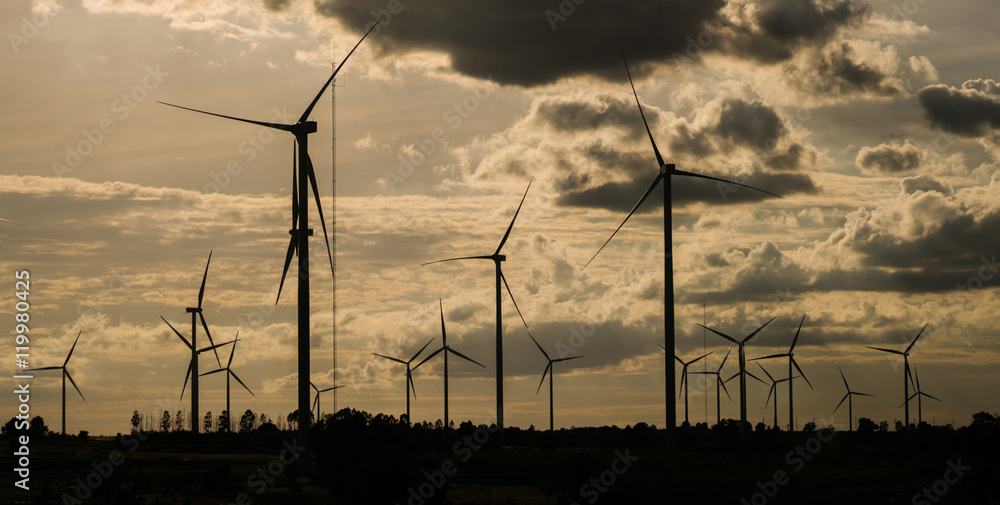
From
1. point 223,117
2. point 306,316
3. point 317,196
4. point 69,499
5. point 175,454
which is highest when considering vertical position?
point 223,117

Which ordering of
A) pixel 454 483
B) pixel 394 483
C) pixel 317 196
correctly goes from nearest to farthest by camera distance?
pixel 394 483, pixel 317 196, pixel 454 483

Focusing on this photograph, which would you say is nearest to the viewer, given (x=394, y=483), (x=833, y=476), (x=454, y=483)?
(x=394, y=483)

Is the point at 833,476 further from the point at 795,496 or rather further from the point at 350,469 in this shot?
the point at 350,469

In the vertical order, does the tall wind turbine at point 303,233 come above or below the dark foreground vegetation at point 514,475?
above

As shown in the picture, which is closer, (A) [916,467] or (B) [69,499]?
(B) [69,499]

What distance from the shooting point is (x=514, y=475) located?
142125 mm

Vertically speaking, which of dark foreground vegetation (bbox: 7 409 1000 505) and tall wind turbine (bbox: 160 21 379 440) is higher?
tall wind turbine (bbox: 160 21 379 440)

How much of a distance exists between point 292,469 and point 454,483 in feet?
78.5

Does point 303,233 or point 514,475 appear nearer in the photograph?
point 303,233

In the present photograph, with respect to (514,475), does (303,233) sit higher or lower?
higher

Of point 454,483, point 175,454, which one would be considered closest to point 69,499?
point 454,483

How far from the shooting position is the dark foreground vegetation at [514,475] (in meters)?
96.9

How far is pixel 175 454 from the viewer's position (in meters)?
166

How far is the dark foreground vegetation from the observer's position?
96.9 meters
